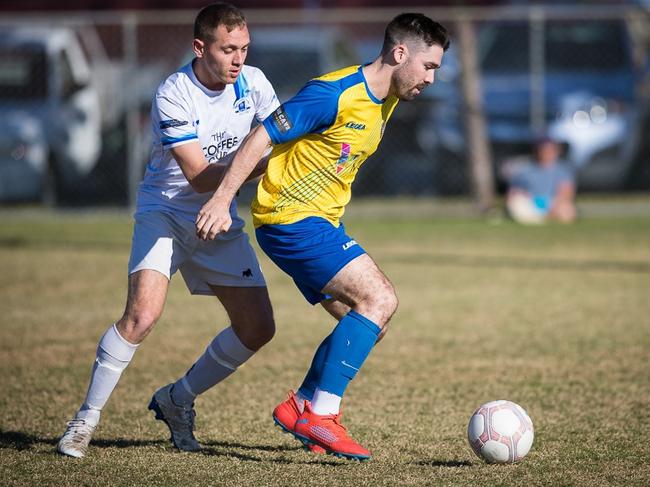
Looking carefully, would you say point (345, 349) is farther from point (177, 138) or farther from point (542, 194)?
point (542, 194)

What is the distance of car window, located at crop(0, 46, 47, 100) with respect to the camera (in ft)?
53.6

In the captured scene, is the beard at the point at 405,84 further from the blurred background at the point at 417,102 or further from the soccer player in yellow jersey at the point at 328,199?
the blurred background at the point at 417,102

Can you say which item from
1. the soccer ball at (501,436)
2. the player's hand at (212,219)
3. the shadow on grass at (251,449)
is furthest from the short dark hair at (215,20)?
the soccer ball at (501,436)

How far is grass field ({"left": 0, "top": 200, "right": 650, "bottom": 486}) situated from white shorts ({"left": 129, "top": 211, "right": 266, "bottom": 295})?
0.77 meters

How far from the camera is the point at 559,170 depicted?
15.1 metres

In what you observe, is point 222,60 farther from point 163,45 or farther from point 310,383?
A: point 163,45

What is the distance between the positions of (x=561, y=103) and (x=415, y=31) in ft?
40.7

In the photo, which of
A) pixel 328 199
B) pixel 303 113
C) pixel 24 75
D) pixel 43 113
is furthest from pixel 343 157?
pixel 24 75

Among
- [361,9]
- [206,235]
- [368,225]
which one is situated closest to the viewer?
[206,235]

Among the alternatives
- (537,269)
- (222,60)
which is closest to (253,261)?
(222,60)

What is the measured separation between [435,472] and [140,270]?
5.14 feet

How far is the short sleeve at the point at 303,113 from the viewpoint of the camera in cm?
451

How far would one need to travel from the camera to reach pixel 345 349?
4.59 metres

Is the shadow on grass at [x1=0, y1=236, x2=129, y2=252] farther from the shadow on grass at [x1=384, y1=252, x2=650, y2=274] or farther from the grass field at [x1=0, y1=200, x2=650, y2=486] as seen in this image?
the shadow on grass at [x1=384, y1=252, x2=650, y2=274]
